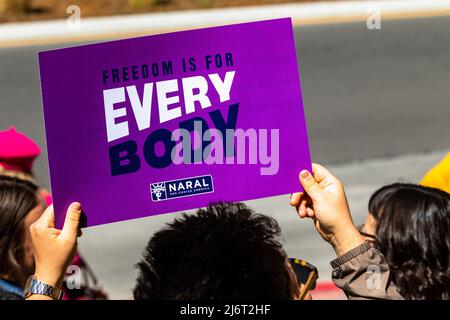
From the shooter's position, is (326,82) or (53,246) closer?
(53,246)

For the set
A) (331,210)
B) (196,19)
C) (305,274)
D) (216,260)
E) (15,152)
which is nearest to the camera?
(216,260)

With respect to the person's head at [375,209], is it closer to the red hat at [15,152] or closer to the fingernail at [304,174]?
the fingernail at [304,174]

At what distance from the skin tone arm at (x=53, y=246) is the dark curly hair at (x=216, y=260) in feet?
0.81

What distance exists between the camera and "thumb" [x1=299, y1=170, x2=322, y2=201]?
2.71 meters

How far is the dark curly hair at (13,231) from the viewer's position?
3391 millimetres

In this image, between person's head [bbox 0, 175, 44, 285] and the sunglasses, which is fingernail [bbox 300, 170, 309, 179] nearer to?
the sunglasses

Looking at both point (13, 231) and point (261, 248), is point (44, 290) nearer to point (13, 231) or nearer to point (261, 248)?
point (261, 248)

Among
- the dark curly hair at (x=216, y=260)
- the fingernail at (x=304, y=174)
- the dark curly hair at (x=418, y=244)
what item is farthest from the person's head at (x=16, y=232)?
the dark curly hair at (x=418, y=244)

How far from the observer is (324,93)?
10.8 meters

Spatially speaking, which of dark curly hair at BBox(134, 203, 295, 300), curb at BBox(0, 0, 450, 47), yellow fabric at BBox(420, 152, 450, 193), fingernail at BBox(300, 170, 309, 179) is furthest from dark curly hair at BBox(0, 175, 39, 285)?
curb at BBox(0, 0, 450, 47)

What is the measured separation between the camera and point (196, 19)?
45.6ft

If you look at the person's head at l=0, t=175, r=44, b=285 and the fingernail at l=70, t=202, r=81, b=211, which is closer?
the fingernail at l=70, t=202, r=81, b=211

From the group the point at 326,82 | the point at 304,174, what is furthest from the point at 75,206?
the point at 326,82

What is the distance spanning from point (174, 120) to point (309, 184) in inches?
19.4
